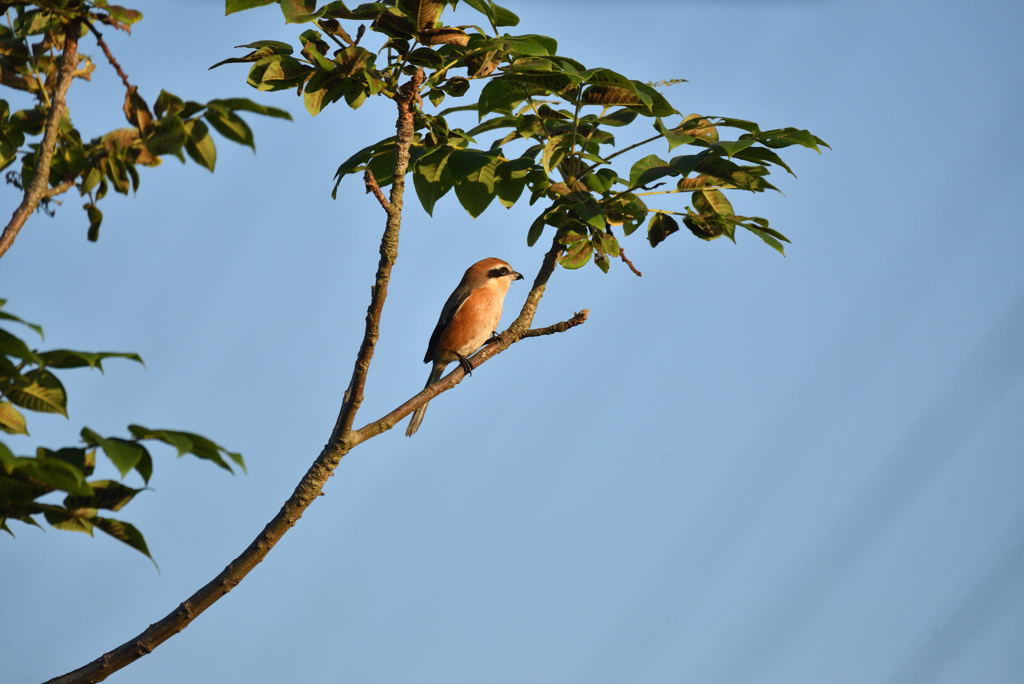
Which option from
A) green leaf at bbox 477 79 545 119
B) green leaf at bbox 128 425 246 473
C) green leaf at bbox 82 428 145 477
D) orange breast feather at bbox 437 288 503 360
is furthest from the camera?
orange breast feather at bbox 437 288 503 360

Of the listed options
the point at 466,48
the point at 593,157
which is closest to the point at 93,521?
the point at 466,48

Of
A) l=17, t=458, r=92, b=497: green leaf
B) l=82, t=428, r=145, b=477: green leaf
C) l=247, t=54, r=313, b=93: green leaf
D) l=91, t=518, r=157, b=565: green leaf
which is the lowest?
l=91, t=518, r=157, b=565: green leaf

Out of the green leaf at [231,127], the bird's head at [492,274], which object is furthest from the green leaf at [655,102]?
the bird's head at [492,274]

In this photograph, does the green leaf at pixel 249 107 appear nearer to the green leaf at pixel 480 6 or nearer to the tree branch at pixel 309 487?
the tree branch at pixel 309 487

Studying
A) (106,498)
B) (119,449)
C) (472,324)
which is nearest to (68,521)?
(106,498)

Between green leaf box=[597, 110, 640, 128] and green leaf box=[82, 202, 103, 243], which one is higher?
green leaf box=[597, 110, 640, 128]

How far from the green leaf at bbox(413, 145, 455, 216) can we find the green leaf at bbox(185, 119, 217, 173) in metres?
0.93

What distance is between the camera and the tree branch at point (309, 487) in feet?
8.18

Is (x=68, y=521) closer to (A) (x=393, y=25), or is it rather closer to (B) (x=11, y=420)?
(B) (x=11, y=420)

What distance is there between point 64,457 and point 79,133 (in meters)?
2.08

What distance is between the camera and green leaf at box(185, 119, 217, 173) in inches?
108

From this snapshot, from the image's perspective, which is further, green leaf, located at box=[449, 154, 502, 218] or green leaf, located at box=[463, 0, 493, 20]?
green leaf, located at box=[449, 154, 502, 218]

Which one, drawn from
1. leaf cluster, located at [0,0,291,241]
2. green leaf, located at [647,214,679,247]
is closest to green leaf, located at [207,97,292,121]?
leaf cluster, located at [0,0,291,241]

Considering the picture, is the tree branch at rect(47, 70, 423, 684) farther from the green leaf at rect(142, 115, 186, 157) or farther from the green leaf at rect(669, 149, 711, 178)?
the green leaf at rect(669, 149, 711, 178)
